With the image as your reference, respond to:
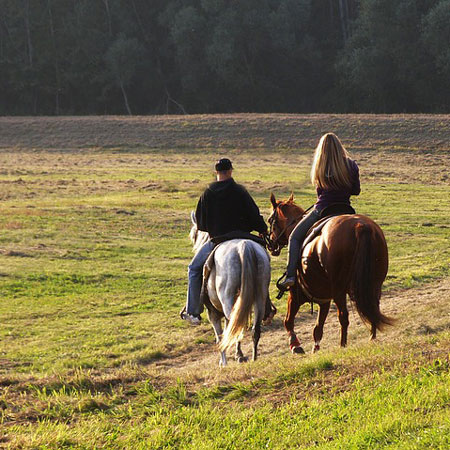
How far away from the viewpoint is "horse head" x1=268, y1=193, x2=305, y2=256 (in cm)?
1138

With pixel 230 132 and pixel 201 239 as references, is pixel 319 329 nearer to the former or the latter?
pixel 201 239

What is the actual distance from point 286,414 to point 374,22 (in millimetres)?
60682

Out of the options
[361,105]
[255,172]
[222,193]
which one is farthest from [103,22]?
[222,193]

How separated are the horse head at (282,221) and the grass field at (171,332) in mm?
1591

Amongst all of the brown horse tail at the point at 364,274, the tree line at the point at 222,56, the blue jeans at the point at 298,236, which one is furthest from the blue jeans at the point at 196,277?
the tree line at the point at 222,56

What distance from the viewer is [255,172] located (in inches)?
1486

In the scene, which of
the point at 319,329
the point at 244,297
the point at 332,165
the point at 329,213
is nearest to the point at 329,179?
the point at 332,165

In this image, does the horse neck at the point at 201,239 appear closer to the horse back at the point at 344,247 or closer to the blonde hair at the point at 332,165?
the horse back at the point at 344,247

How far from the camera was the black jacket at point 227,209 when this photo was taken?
32.6 feet

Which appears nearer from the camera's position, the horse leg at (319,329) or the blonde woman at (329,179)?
the blonde woman at (329,179)

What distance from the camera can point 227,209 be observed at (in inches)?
391

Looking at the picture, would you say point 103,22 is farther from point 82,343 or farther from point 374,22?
point 82,343

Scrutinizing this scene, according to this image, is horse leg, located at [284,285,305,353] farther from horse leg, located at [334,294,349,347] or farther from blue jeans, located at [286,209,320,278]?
horse leg, located at [334,294,349,347]

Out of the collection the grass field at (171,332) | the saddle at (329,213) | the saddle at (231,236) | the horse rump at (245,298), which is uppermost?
the saddle at (329,213)
